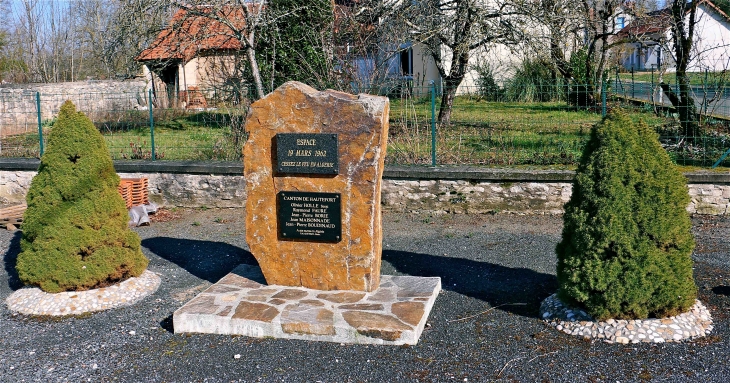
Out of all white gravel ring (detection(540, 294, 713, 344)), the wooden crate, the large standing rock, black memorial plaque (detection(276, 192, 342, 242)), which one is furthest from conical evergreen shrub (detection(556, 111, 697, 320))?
the wooden crate

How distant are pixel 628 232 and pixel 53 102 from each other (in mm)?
17712

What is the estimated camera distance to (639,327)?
199 inches

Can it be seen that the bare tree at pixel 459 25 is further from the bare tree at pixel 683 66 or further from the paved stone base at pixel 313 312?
the paved stone base at pixel 313 312

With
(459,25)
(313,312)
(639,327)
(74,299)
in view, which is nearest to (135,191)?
(74,299)

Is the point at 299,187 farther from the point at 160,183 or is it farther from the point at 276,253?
the point at 160,183

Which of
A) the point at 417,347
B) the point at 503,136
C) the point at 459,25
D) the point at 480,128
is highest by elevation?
the point at 459,25

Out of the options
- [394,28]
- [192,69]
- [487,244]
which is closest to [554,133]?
[487,244]

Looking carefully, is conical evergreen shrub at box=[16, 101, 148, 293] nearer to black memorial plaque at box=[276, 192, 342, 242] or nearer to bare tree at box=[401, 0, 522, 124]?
black memorial plaque at box=[276, 192, 342, 242]

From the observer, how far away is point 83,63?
32.6m

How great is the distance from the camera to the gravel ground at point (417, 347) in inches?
183

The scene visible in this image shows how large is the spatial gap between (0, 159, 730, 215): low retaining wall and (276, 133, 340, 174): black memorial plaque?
373 cm

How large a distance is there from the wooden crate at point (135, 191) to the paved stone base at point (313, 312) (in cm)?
410

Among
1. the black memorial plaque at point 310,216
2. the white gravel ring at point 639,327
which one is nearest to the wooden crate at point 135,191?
the black memorial plaque at point 310,216

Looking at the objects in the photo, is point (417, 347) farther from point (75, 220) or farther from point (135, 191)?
point (135, 191)
